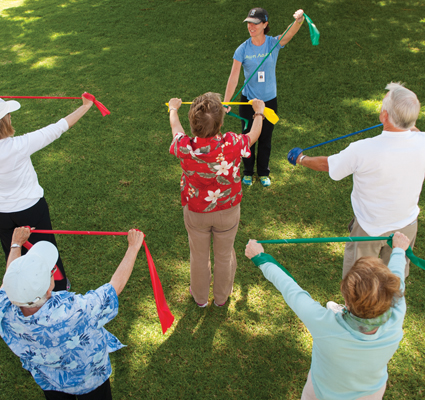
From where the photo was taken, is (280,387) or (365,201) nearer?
(365,201)

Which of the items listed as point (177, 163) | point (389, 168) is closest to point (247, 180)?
point (177, 163)

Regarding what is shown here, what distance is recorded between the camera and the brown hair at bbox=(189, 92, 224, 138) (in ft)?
7.84

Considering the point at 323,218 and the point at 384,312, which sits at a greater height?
the point at 384,312

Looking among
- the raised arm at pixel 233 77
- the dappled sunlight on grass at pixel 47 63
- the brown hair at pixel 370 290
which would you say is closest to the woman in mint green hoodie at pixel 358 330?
the brown hair at pixel 370 290

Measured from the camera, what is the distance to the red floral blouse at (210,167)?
2.46 m

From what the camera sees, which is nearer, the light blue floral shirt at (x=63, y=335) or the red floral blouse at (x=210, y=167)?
the light blue floral shirt at (x=63, y=335)

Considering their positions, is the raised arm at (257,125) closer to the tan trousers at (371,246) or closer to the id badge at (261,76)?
the tan trousers at (371,246)

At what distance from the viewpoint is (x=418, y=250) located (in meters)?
3.86

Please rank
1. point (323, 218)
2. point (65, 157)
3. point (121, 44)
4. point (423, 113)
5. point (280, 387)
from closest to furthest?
point (280, 387), point (323, 218), point (65, 157), point (423, 113), point (121, 44)

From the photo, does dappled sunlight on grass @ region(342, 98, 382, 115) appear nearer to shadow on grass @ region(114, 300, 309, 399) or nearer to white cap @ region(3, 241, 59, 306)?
shadow on grass @ region(114, 300, 309, 399)

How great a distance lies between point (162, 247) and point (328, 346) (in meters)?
2.60

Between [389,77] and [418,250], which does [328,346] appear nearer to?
[418,250]

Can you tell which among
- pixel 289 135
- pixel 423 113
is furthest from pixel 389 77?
pixel 289 135

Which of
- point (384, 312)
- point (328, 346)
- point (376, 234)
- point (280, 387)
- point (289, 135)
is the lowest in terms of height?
point (280, 387)
